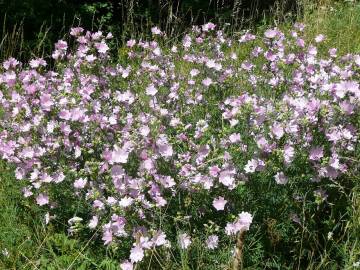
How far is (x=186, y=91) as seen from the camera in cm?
373

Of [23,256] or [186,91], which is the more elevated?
[186,91]

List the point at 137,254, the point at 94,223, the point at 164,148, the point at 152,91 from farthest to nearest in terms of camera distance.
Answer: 1. the point at 152,91
2. the point at 164,148
3. the point at 94,223
4. the point at 137,254

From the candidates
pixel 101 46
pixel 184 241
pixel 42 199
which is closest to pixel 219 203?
pixel 184 241

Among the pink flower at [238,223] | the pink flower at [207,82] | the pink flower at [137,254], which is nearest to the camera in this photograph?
the pink flower at [137,254]

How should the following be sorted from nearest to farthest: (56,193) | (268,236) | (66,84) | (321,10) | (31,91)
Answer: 1. (268,236)
2. (56,193)
3. (31,91)
4. (66,84)
5. (321,10)

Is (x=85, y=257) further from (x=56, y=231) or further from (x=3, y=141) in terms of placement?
(x=3, y=141)

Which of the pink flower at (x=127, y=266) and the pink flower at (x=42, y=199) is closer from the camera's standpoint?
the pink flower at (x=127, y=266)

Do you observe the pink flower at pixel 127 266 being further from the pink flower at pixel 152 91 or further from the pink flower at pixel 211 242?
the pink flower at pixel 152 91

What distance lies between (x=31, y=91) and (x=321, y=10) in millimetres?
4576

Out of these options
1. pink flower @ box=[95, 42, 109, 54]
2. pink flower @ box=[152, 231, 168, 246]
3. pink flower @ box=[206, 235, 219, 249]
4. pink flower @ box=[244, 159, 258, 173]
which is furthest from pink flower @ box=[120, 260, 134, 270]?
pink flower @ box=[95, 42, 109, 54]

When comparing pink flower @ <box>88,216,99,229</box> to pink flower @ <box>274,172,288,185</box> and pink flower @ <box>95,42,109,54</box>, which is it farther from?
pink flower @ <box>95,42,109,54</box>

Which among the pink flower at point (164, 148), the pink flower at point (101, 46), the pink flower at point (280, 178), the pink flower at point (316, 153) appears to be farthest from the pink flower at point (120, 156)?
the pink flower at point (101, 46)

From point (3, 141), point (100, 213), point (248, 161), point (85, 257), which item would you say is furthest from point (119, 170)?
point (3, 141)

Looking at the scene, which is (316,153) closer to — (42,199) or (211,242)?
(211,242)
